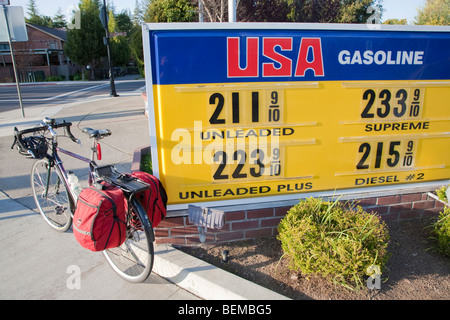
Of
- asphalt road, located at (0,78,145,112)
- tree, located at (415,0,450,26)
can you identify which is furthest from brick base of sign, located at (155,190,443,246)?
tree, located at (415,0,450,26)

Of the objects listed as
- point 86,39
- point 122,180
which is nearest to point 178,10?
point 122,180

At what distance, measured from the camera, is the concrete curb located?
8.38 feet

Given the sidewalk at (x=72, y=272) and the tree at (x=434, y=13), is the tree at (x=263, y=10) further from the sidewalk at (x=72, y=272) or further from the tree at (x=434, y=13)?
the tree at (x=434, y=13)

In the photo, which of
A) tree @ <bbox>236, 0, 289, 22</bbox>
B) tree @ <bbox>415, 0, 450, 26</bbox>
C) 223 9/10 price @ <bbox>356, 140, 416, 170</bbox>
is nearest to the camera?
223 9/10 price @ <bbox>356, 140, 416, 170</bbox>

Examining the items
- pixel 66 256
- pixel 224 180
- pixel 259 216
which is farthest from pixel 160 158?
pixel 66 256

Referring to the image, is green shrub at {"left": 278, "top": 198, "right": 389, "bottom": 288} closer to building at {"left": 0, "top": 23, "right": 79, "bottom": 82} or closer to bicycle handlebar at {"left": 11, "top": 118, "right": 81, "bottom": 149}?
bicycle handlebar at {"left": 11, "top": 118, "right": 81, "bottom": 149}

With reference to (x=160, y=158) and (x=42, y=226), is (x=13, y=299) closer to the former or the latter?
(x=42, y=226)

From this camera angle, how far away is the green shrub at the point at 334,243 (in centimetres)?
252

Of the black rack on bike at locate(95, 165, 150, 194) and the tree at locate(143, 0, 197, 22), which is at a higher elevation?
the tree at locate(143, 0, 197, 22)

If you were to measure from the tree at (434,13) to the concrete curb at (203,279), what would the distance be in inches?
1423

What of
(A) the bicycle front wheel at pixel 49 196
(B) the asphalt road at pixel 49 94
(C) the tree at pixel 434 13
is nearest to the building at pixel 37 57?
(B) the asphalt road at pixel 49 94

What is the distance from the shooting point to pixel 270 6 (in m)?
13.7

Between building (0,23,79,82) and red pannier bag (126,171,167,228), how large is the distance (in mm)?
38909

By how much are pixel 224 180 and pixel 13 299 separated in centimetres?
212
